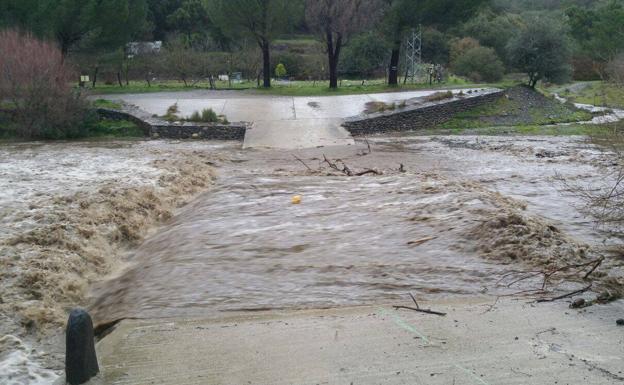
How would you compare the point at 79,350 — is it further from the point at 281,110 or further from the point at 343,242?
the point at 281,110

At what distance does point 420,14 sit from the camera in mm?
31438

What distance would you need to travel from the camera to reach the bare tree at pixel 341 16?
3056 cm

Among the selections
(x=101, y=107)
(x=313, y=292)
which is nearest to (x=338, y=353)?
(x=313, y=292)

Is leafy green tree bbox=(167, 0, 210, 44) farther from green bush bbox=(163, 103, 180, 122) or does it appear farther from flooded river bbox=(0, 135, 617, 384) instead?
flooded river bbox=(0, 135, 617, 384)

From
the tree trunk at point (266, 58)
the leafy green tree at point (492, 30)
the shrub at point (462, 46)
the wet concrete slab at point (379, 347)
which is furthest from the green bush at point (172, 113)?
the leafy green tree at point (492, 30)

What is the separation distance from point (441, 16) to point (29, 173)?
2290cm

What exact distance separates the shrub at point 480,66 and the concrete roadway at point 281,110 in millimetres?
10270

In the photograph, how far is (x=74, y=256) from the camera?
30.0ft

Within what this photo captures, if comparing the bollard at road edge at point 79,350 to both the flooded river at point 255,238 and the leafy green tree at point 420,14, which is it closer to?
the flooded river at point 255,238

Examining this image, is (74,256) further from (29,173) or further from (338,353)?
(29,173)

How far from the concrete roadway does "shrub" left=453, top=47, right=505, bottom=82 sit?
10270mm

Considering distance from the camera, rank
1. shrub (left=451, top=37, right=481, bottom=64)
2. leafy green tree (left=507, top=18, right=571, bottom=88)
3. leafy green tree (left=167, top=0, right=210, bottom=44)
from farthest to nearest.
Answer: leafy green tree (left=167, top=0, right=210, bottom=44) < shrub (left=451, top=37, right=481, bottom=64) < leafy green tree (left=507, top=18, right=571, bottom=88)

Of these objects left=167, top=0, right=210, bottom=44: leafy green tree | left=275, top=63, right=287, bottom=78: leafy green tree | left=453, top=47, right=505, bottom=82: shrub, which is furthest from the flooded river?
left=167, top=0, right=210, bottom=44: leafy green tree

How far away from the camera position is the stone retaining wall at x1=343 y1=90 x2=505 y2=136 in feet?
77.7
